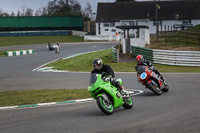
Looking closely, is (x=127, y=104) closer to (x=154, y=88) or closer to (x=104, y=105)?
(x=104, y=105)

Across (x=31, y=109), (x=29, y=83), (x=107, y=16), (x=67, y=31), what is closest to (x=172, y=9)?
(x=107, y=16)

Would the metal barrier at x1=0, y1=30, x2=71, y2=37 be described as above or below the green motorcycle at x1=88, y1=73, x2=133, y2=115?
above

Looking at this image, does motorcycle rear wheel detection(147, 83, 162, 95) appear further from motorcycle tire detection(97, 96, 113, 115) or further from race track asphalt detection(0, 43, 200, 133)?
motorcycle tire detection(97, 96, 113, 115)

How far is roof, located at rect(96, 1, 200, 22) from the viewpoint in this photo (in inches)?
3140

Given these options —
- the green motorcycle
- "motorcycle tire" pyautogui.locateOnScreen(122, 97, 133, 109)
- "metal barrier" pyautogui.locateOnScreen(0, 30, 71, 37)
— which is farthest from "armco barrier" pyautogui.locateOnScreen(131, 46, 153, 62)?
"metal barrier" pyautogui.locateOnScreen(0, 30, 71, 37)

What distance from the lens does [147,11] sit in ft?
265

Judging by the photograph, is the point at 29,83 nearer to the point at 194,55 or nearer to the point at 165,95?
the point at 165,95

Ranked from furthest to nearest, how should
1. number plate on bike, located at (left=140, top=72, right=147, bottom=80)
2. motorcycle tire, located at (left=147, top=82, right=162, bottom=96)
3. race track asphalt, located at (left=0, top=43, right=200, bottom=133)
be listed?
number plate on bike, located at (left=140, top=72, right=147, bottom=80) < motorcycle tire, located at (left=147, top=82, right=162, bottom=96) < race track asphalt, located at (left=0, top=43, right=200, bottom=133)

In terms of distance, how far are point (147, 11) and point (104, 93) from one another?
73465 mm

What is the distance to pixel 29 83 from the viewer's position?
18531 millimetres

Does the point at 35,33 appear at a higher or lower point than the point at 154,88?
higher

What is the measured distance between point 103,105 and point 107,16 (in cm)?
7452

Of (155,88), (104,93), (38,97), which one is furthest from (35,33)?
(104,93)

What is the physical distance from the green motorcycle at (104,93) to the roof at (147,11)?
7181 centimetres
